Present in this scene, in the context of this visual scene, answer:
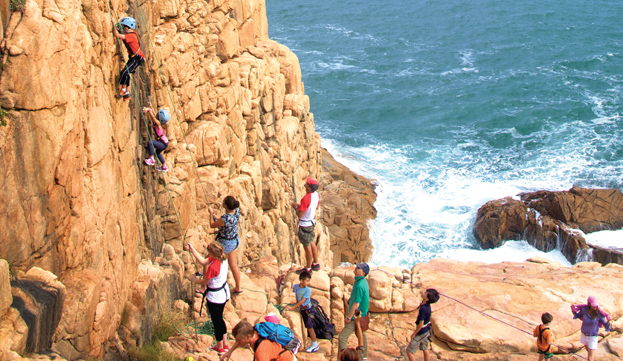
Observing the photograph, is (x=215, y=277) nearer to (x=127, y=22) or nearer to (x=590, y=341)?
(x=127, y=22)

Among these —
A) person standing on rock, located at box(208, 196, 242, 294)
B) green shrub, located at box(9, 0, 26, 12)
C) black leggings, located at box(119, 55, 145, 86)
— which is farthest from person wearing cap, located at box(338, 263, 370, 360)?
green shrub, located at box(9, 0, 26, 12)

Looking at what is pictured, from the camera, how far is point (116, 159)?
9898mm

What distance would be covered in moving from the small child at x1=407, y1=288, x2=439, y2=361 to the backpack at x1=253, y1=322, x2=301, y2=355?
3381 millimetres

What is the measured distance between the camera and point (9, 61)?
23.8ft

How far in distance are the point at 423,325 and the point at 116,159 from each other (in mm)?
6773

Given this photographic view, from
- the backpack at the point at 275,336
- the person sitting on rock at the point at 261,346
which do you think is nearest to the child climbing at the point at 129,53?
the person sitting on rock at the point at 261,346

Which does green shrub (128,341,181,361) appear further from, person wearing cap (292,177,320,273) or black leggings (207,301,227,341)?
person wearing cap (292,177,320,273)

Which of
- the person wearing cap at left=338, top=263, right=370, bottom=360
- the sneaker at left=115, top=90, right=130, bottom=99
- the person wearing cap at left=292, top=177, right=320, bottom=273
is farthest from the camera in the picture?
the person wearing cap at left=292, top=177, right=320, bottom=273

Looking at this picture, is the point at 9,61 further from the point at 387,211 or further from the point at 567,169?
the point at 567,169

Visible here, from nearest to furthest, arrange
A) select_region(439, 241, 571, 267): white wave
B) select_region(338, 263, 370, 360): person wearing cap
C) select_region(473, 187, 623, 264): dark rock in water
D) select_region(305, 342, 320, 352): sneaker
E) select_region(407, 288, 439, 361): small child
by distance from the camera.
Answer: select_region(407, 288, 439, 361): small child, select_region(338, 263, 370, 360): person wearing cap, select_region(305, 342, 320, 352): sneaker, select_region(439, 241, 571, 267): white wave, select_region(473, 187, 623, 264): dark rock in water

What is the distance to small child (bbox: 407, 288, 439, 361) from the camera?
32.3 ft

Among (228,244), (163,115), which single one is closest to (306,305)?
(228,244)

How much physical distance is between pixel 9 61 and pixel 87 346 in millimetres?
4487

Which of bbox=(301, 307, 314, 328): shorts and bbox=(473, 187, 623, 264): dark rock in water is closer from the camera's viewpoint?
bbox=(301, 307, 314, 328): shorts
